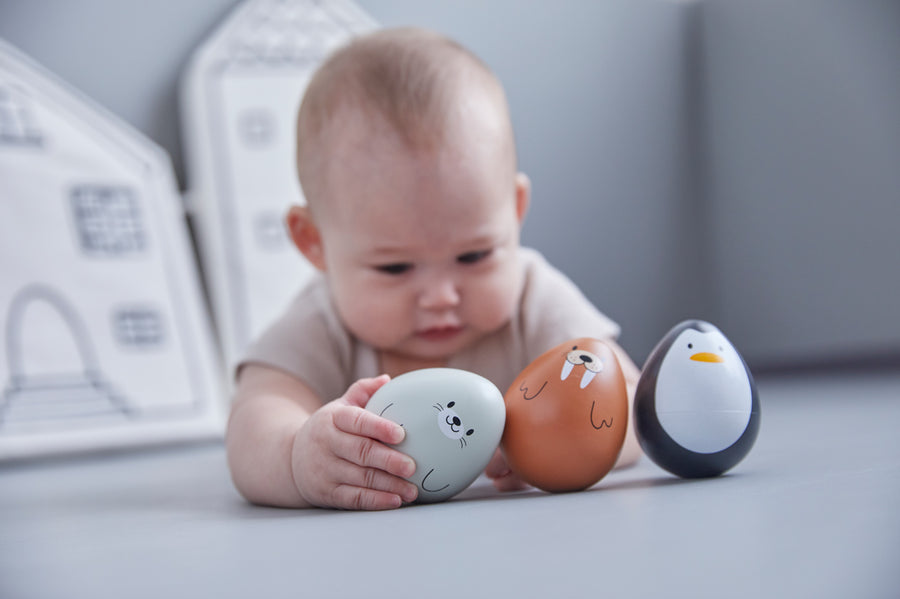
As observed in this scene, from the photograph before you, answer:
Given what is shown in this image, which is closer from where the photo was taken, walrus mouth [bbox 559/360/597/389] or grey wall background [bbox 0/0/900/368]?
walrus mouth [bbox 559/360/597/389]

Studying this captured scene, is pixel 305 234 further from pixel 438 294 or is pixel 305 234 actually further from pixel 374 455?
pixel 374 455

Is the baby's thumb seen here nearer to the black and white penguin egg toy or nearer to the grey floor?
the grey floor

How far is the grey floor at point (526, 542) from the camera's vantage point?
1.38ft

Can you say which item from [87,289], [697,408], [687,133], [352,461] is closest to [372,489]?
[352,461]

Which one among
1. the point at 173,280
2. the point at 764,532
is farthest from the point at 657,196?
the point at 764,532

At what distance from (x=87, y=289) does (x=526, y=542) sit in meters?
1.25

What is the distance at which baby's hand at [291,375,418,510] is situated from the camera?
26.3 inches

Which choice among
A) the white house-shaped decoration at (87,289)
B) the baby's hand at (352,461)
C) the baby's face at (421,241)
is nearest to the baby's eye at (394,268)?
the baby's face at (421,241)

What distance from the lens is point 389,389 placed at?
71cm

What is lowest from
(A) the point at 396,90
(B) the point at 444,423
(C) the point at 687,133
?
(C) the point at 687,133

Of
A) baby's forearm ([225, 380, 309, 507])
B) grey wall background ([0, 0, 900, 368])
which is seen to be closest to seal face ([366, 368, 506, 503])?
baby's forearm ([225, 380, 309, 507])

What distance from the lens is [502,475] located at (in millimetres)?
781

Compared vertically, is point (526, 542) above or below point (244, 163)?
above

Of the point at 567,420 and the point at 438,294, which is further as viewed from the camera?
the point at 438,294
